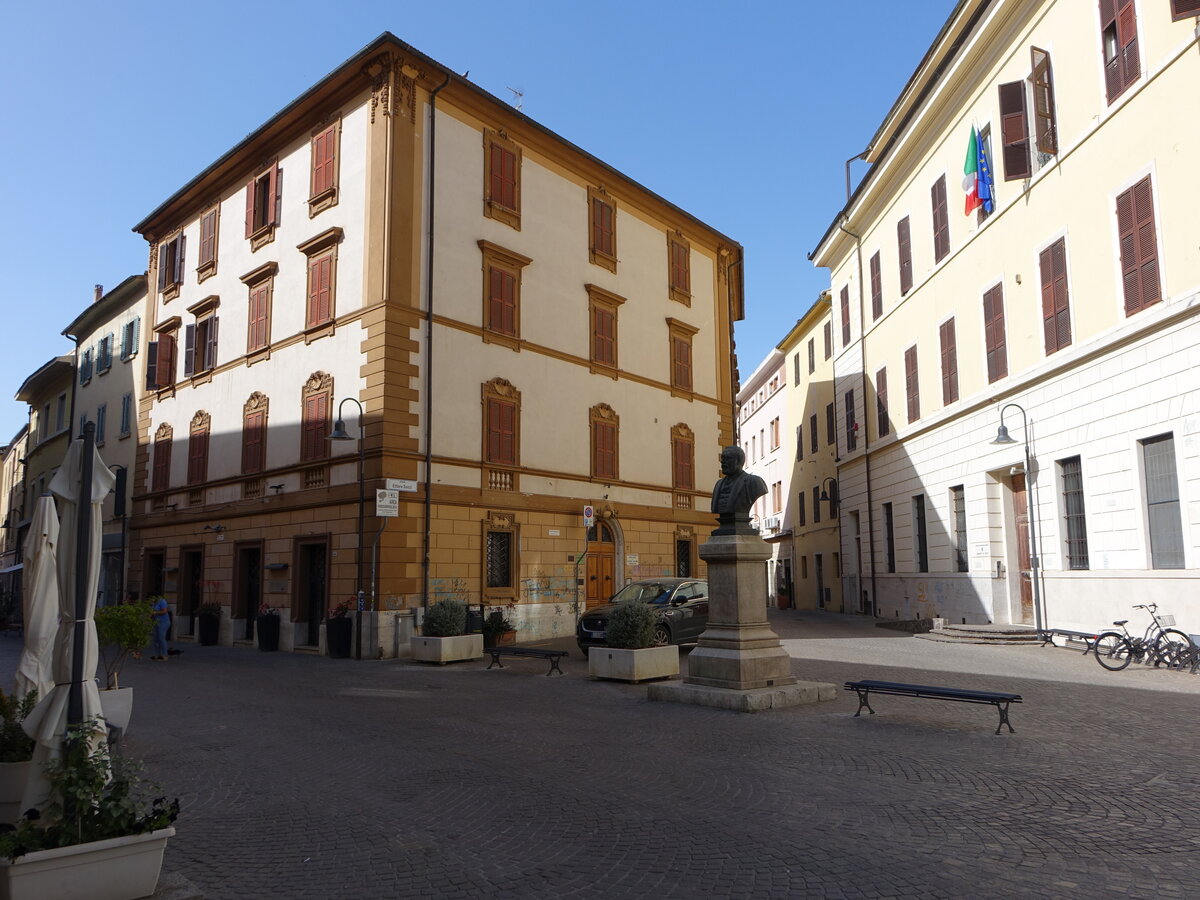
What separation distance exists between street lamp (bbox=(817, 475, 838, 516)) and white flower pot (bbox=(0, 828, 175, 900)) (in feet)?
105

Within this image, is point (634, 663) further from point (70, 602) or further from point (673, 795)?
point (70, 602)

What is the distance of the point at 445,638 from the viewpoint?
57.1 feet

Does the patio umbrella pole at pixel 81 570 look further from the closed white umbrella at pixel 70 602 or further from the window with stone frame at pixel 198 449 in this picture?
the window with stone frame at pixel 198 449

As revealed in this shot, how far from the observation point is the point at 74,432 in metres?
36.8

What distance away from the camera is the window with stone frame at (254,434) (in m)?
23.3

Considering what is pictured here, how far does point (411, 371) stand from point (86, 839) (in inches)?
647

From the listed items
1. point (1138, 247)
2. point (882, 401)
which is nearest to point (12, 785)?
point (1138, 247)

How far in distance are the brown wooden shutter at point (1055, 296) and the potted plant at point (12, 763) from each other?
1846cm

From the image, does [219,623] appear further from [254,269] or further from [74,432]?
[74,432]

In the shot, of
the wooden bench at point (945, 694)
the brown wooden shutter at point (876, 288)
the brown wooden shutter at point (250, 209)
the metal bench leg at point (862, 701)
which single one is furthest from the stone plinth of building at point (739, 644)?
the brown wooden shutter at point (876, 288)

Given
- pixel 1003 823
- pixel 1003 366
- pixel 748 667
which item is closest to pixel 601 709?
pixel 748 667

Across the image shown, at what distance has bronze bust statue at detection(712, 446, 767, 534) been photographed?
1175 centimetres

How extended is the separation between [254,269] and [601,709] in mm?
17872

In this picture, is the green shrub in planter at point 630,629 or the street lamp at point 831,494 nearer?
the green shrub in planter at point 630,629
